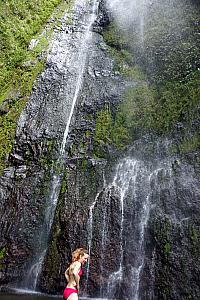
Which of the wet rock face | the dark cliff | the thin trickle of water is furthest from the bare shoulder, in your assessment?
the wet rock face

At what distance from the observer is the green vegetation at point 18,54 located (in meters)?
12.3

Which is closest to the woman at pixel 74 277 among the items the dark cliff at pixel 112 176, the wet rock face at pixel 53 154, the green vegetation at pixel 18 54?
the dark cliff at pixel 112 176

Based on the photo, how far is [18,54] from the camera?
14469 millimetres

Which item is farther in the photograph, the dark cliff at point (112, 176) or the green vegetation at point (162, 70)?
the green vegetation at point (162, 70)

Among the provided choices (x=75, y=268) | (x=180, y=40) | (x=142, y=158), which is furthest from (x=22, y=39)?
(x=75, y=268)

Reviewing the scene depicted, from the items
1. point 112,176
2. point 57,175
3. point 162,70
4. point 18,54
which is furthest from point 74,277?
point 18,54

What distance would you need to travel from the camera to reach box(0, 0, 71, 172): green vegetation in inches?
483

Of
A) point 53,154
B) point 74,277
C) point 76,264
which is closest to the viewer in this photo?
point 74,277

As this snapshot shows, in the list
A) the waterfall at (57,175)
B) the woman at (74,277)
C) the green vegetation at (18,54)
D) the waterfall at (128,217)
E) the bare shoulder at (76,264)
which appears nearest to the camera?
the woman at (74,277)

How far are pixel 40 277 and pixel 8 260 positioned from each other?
3.47ft

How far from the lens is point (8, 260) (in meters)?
9.68

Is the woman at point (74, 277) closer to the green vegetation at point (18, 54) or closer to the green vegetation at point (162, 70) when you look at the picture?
the green vegetation at point (162, 70)

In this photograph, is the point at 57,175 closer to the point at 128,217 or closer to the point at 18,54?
the point at 128,217

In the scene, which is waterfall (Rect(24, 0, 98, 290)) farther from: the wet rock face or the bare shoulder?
the bare shoulder
